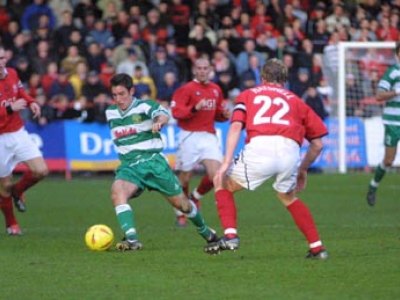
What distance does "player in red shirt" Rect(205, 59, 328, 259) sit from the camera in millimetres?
11102

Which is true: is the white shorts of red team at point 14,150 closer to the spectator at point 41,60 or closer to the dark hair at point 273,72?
the dark hair at point 273,72

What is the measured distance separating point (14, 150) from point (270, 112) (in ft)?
15.0

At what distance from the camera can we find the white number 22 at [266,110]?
11.1 meters

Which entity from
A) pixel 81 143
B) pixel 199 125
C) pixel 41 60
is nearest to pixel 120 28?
pixel 41 60

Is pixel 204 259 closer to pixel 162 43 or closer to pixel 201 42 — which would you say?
pixel 201 42

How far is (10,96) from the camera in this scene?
14430mm

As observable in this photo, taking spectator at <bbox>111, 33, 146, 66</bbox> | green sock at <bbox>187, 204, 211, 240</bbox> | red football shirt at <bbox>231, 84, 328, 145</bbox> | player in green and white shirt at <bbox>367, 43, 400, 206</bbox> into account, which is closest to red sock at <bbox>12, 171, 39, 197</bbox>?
green sock at <bbox>187, 204, 211, 240</bbox>

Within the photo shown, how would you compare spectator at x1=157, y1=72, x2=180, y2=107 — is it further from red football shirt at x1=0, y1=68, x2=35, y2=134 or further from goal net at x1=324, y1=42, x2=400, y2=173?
red football shirt at x1=0, y1=68, x2=35, y2=134

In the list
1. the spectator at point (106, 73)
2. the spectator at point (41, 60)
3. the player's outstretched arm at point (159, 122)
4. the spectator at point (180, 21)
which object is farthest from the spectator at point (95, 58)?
the player's outstretched arm at point (159, 122)

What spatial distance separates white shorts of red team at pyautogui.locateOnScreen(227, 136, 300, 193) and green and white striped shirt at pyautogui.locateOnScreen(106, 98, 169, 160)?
161cm

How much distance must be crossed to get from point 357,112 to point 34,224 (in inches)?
455

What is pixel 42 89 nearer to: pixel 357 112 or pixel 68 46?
pixel 68 46

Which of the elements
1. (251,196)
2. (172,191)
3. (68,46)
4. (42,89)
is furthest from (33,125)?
(172,191)

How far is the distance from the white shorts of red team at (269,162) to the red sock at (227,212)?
23cm
